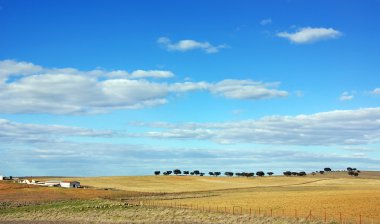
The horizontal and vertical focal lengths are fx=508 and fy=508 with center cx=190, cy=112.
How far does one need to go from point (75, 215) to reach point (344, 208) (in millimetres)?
37384

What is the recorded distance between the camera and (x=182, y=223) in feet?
185

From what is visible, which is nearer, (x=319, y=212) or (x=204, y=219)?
(x=204, y=219)

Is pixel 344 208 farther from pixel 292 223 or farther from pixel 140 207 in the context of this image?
pixel 140 207

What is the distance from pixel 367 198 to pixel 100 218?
44.0 meters

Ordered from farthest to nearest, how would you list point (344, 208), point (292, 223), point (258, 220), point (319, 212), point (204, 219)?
point (344, 208) < point (319, 212) < point (204, 219) < point (258, 220) < point (292, 223)

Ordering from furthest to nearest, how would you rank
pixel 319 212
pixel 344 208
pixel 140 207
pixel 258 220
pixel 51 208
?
pixel 51 208
pixel 140 207
pixel 344 208
pixel 319 212
pixel 258 220

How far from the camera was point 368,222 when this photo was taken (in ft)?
171

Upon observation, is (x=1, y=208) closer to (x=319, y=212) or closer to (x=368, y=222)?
(x=319, y=212)

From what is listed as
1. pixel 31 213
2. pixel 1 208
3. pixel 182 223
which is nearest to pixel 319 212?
pixel 182 223

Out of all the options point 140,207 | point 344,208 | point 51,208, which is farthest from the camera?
point 51,208

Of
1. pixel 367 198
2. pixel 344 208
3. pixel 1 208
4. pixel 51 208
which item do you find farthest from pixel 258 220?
pixel 1 208

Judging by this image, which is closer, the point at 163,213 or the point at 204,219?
the point at 204,219

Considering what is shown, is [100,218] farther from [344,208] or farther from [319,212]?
[344,208]

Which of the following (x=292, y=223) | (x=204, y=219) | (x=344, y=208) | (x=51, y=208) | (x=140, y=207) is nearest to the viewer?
(x=292, y=223)
